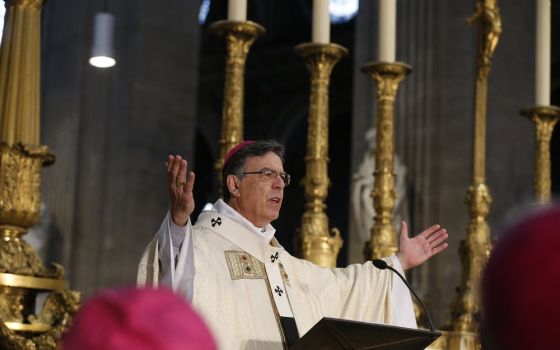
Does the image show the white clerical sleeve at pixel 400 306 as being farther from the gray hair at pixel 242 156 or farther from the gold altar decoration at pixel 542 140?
the gold altar decoration at pixel 542 140

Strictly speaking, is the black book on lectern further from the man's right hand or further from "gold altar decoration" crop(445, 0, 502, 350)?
"gold altar decoration" crop(445, 0, 502, 350)

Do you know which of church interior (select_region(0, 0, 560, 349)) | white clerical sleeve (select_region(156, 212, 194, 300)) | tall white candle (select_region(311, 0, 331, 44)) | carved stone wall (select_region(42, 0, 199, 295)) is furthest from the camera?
carved stone wall (select_region(42, 0, 199, 295))

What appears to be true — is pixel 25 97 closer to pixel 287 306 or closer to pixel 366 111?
pixel 287 306

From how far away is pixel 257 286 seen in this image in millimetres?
3867

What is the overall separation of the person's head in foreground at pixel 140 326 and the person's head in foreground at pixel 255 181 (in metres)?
3.45

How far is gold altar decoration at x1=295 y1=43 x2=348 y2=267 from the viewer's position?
536cm

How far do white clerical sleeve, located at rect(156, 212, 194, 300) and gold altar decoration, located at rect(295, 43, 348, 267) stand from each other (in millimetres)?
1870

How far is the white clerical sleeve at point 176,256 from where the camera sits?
11.3ft

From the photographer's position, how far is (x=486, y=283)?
548mm

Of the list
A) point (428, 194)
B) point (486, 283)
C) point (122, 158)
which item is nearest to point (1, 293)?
point (486, 283)

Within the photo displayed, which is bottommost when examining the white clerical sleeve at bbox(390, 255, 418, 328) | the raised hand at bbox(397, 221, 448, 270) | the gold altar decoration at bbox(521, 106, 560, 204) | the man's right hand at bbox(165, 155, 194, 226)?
the white clerical sleeve at bbox(390, 255, 418, 328)

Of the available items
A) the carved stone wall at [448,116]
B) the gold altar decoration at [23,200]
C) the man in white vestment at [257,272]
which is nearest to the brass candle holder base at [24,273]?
the gold altar decoration at [23,200]

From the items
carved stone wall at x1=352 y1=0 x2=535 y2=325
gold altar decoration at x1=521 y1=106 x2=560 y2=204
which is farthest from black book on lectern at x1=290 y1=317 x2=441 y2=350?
carved stone wall at x1=352 y1=0 x2=535 y2=325

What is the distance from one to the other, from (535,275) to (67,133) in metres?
12.4
